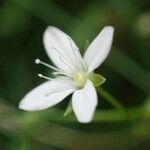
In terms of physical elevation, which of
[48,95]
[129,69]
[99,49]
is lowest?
[48,95]

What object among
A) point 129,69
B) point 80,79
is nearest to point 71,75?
point 80,79

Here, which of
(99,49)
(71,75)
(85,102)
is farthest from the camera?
(71,75)

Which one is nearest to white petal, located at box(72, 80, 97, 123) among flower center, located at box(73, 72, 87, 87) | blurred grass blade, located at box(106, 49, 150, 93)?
flower center, located at box(73, 72, 87, 87)

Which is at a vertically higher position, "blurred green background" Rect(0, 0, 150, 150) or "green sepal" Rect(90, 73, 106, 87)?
"green sepal" Rect(90, 73, 106, 87)

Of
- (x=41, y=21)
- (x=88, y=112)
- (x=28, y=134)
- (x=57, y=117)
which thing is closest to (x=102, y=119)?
(x=57, y=117)

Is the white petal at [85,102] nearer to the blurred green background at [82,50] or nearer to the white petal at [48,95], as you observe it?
the white petal at [48,95]

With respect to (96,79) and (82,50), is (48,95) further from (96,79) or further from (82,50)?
(82,50)

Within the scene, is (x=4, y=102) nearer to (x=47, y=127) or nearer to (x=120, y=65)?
(x=47, y=127)

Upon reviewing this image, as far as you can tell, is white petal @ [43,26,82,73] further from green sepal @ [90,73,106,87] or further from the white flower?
green sepal @ [90,73,106,87]
